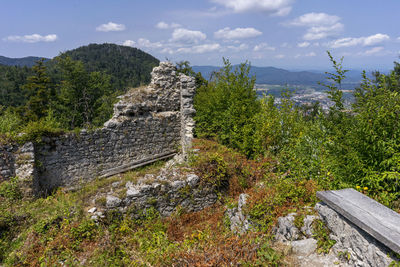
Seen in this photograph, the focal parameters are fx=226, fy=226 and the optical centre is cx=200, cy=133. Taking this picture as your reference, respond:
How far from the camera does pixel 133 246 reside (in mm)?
5109

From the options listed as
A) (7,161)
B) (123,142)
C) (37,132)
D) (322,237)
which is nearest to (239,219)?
Answer: (322,237)

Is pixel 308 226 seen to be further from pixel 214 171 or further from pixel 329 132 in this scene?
pixel 214 171

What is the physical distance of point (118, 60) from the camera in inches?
4026

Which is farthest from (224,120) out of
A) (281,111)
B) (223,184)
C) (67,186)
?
(67,186)

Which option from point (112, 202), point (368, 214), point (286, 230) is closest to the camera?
point (368, 214)

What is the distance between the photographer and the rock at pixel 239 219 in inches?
190

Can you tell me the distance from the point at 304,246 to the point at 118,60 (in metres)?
112

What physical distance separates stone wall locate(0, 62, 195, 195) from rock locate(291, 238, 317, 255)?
674 centimetres

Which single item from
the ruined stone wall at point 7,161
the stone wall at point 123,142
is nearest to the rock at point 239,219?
the stone wall at point 123,142

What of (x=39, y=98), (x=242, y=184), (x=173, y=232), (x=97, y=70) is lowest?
(x=173, y=232)

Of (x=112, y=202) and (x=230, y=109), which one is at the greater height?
(x=230, y=109)

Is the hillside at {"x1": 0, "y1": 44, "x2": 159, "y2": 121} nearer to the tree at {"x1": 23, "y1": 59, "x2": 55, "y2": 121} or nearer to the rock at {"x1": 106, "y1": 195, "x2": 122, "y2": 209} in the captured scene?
the tree at {"x1": 23, "y1": 59, "x2": 55, "y2": 121}

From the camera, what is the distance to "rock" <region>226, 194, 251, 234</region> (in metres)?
4.82

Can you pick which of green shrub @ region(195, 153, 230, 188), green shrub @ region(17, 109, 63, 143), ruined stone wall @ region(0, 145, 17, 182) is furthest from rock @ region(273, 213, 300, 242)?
ruined stone wall @ region(0, 145, 17, 182)
